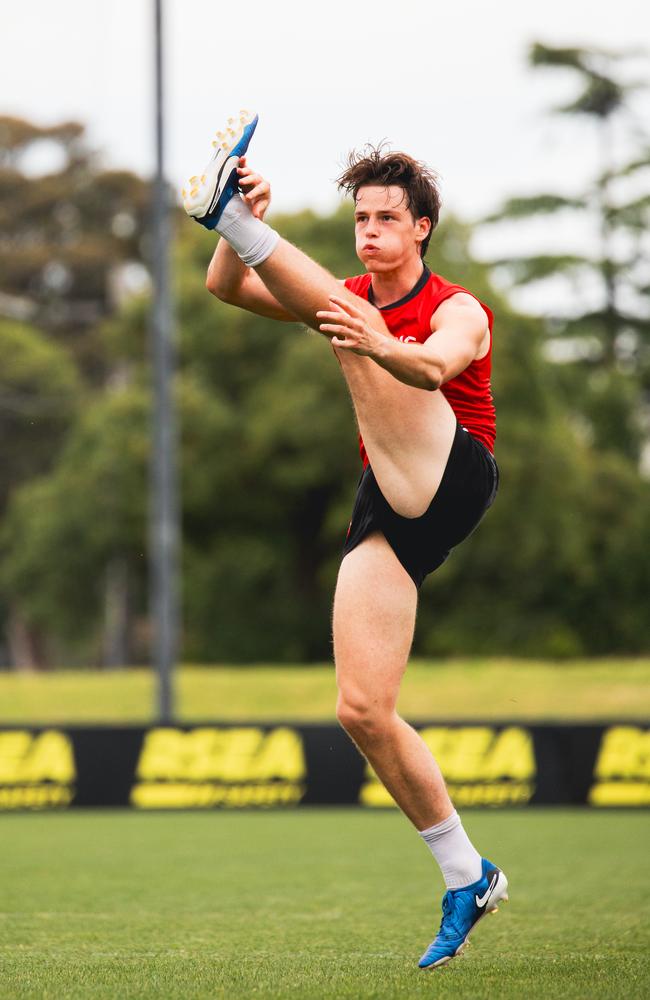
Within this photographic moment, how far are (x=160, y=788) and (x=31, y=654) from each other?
19311 millimetres

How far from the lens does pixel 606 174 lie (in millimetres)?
30562

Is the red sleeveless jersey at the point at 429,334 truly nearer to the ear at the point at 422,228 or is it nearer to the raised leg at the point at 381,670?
the ear at the point at 422,228

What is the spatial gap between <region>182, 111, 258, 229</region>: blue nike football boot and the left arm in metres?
0.44

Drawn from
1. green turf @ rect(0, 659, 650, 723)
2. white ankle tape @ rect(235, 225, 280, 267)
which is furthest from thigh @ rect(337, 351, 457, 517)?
green turf @ rect(0, 659, 650, 723)

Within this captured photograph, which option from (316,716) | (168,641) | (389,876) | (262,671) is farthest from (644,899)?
(262,671)

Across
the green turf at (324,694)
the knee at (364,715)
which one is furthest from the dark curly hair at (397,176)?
the green turf at (324,694)

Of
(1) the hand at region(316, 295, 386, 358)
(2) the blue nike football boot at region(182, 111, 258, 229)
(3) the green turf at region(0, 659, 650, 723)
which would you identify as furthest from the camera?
(3) the green turf at region(0, 659, 650, 723)

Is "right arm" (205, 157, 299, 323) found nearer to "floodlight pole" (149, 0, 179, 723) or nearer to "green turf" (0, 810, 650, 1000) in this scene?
"green turf" (0, 810, 650, 1000)

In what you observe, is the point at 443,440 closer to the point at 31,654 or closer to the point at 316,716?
the point at 316,716

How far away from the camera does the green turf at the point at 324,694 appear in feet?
66.0

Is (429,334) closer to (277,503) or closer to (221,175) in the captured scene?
(221,175)

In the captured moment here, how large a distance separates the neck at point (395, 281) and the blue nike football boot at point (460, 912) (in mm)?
1793

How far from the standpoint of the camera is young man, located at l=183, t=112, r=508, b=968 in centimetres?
421

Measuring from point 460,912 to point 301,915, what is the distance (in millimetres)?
1747
